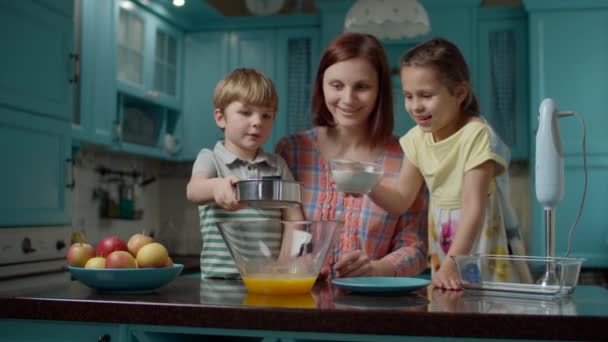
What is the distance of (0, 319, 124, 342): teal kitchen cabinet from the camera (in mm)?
1103

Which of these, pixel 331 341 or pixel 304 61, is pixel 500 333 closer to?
pixel 331 341

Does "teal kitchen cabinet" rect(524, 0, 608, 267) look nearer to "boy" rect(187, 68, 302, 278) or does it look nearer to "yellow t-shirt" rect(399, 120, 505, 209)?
"yellow t-shirt" rect(399, 120, 505, 209)

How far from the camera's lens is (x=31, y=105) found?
2555mm

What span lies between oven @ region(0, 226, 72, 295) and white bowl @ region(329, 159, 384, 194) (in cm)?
→ 131

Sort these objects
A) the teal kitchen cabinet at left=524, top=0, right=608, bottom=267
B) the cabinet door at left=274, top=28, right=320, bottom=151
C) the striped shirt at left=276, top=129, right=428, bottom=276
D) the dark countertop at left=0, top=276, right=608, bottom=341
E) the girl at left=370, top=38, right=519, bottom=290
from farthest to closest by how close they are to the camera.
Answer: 1. the cabinet door at left=274, top=28, right=320, bottom=151
2. the teal kitchen cabinet at left=524, top=0, right=608, bottom=267
3. the striped shirt at left=276, top=129, right=428, bottom=276
4. the girl at left=370, top=38, right=519, bottom=290
5. the dark countertop at left=0, top=276, right=608, bottom=341

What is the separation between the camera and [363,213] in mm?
1775

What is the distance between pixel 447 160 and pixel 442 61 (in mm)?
263

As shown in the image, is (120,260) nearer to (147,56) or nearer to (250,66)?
(147,56)

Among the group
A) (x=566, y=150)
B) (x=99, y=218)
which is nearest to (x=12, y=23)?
(x=99, y=218)

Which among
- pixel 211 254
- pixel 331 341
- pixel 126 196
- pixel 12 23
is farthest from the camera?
pixel 126 196

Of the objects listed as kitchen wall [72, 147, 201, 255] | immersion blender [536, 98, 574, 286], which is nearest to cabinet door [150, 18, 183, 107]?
kitchen wall [72, 147, 201, 255]

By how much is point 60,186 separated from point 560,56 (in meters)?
2.98

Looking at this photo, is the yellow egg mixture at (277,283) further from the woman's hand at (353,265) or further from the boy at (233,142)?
the boy at (233,142)

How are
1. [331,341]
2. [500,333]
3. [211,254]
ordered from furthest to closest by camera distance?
[211,254] → [331,341] → [500,333]
